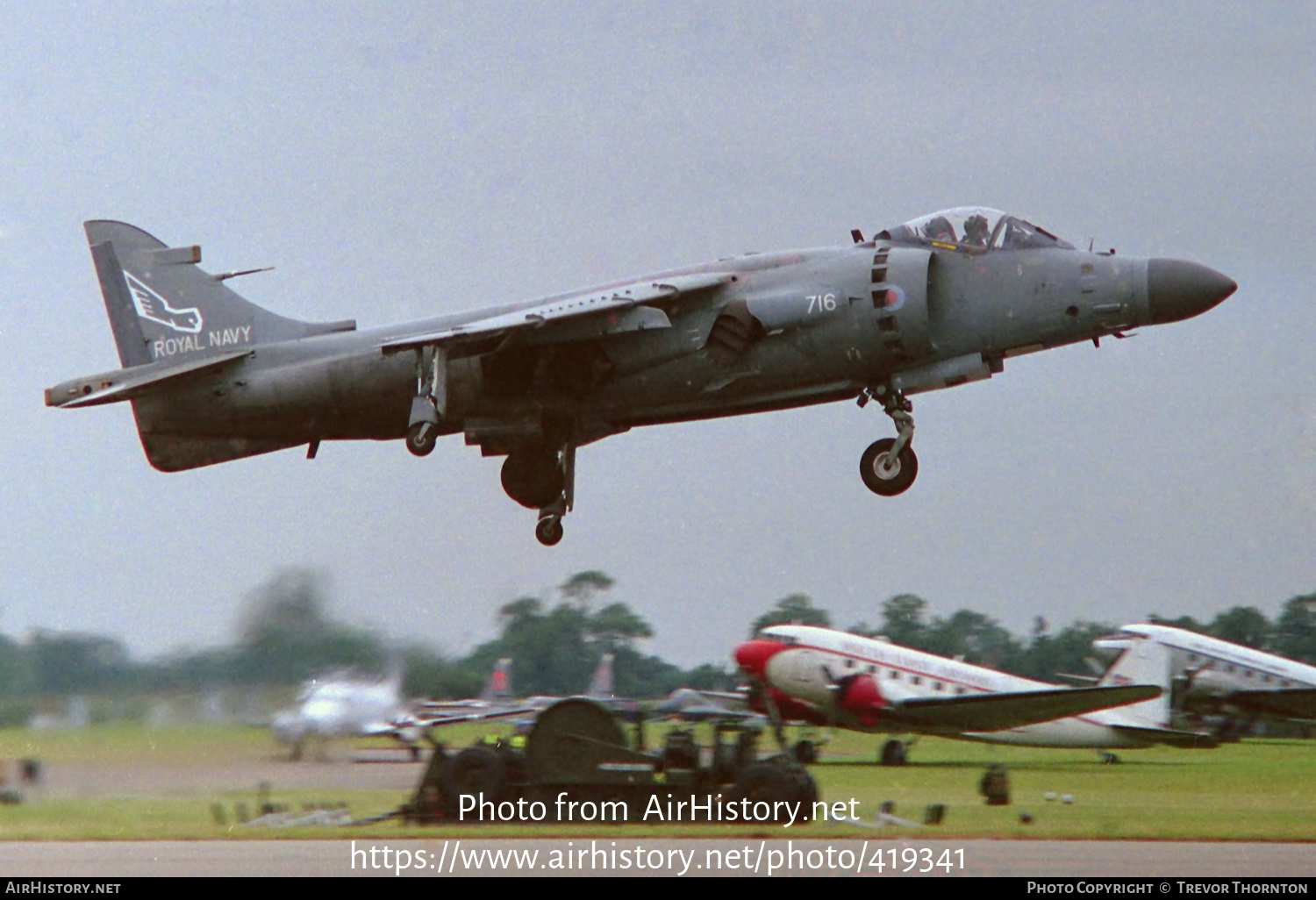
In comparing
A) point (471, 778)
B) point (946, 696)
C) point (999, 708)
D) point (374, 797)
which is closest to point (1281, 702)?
point (999, 708)

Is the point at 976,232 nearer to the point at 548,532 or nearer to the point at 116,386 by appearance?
the point at 548,532

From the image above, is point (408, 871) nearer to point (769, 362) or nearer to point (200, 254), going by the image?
point (769, 362)

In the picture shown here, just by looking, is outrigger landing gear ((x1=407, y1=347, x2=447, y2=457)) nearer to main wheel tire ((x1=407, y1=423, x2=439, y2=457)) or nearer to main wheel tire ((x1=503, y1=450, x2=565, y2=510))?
main wheel tire ((x1=407, y1=423, x2=439, y2=457))

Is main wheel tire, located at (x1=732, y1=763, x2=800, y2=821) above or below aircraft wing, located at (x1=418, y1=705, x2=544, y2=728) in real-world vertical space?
below

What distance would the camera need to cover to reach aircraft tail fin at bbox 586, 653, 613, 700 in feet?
66.2

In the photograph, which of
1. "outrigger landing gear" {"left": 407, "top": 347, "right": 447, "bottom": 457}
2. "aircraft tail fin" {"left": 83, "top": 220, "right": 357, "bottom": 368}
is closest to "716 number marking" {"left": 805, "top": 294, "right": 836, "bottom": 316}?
"outrigger landing gear" {"left": 407, "top": 347, "right": 447, "bottom": 457}

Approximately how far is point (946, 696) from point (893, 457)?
214 inches

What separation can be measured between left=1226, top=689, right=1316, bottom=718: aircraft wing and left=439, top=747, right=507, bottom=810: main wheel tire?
10.1 metres

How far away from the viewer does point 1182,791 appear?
64.6ft

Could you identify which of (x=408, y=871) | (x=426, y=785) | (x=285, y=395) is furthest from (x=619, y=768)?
(x=285, y=395)

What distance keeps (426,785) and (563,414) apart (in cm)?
473

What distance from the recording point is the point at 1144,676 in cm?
2275

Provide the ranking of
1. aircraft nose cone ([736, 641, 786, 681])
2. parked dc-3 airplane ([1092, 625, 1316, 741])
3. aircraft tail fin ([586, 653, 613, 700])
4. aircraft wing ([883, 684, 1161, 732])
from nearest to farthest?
aircraft tail fin ([586, 653, 613, 700]) → parked dc-3 airplane ([1092, 625, 1316, 741]) → aircraft wing ([883, 684, 1161, 732]) → aircraft nose cone ([736, 641, 786, 681])

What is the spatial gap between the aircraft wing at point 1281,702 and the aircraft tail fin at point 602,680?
7942 mm
